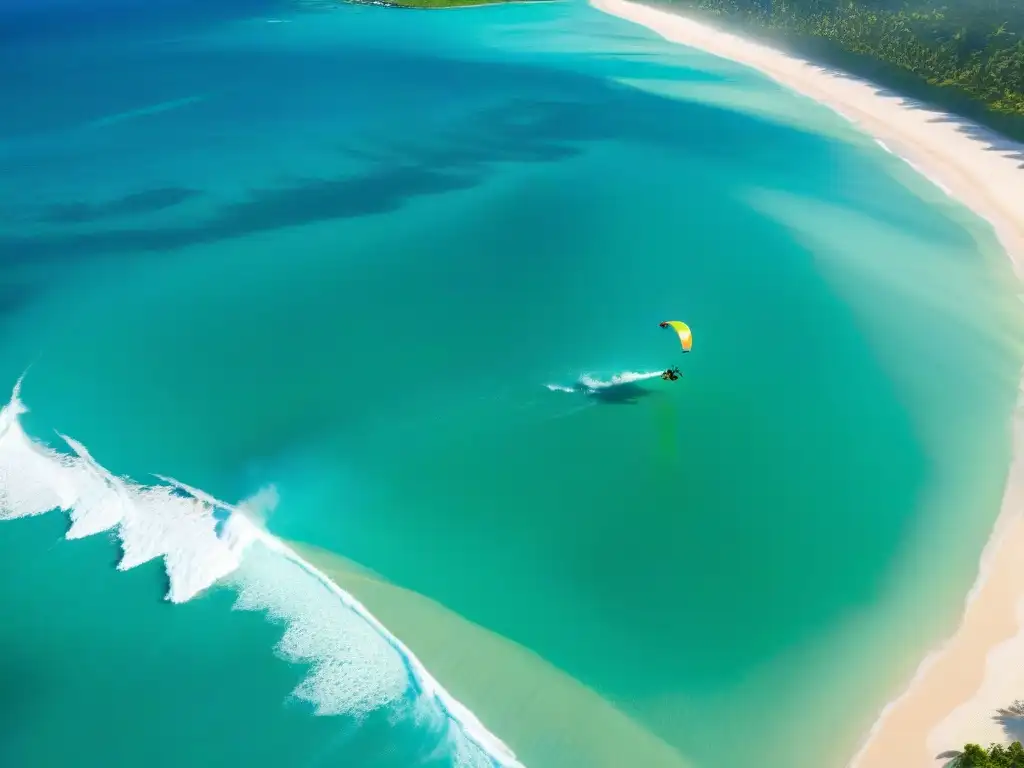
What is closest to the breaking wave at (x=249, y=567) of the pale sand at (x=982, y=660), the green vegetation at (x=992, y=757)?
the pale sand at (x=982, y=660)

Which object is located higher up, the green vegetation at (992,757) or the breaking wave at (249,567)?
the green vegetation at (992,757)

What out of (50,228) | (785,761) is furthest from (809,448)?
(50,228)

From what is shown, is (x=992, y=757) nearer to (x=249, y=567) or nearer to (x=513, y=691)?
(x=513, y=691)

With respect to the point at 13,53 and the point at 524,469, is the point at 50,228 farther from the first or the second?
the point at 13,53

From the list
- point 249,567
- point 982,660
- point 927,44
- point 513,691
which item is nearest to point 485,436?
point 249,567

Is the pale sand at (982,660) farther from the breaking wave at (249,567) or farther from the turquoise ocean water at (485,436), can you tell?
the breaking wave at (249,567)

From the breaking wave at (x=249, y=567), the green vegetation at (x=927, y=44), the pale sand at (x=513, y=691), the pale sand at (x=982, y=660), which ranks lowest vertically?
the breaking wave at (x=249, y=567)
